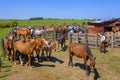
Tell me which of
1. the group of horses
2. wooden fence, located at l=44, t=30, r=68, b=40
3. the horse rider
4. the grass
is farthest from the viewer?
wooden fence, located at l=44, t=30, r=68, b=40

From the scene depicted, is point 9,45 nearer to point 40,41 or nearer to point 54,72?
point 40,41

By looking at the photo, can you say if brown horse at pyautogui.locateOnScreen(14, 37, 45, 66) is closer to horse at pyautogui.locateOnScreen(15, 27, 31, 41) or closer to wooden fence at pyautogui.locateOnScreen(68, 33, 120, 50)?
wooden fence at pyautogui.locateOnScreen(68, 33, 120, 50)

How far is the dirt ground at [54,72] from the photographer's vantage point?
12.9 metres

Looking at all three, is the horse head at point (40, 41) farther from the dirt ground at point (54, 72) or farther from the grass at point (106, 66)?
the grass at point (106, 66)

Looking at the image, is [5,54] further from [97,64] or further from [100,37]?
[100,37]

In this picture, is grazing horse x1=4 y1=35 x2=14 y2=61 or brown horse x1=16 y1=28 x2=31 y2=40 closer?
grazing horse x1=4 y1=35 x2=14 y2=61

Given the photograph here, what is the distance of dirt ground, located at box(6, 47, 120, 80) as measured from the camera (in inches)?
507

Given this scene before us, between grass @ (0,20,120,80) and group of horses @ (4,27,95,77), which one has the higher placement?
group of horses @ (4,27,95,77)

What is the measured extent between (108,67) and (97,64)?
0.88 meters

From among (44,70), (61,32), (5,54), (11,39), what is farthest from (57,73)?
(61,32)

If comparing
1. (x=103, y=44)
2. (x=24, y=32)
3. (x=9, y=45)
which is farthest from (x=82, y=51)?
(x=24, y=32)

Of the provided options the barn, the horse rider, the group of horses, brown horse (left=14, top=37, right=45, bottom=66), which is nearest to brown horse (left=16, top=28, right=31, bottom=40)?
the barn

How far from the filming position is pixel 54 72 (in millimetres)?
13758

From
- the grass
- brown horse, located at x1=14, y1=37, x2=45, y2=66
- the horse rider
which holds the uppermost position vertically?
brown horse, located at x1=14, y1=37, x2=45, y2=66
